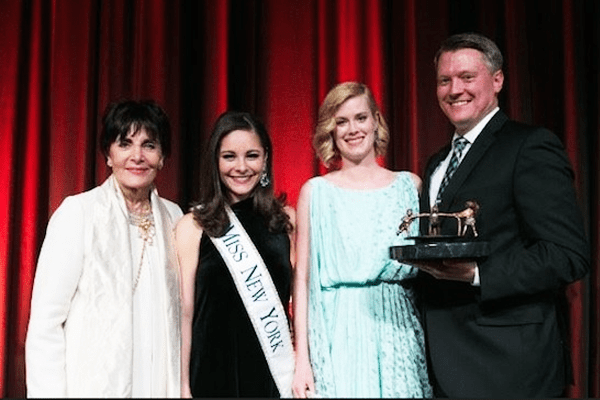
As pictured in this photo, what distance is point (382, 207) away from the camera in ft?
7.06

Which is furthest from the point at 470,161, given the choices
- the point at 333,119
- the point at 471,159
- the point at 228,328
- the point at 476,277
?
the point at 228,328

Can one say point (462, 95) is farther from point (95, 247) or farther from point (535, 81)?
point (535, 81)

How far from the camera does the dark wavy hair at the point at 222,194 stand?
2252mm

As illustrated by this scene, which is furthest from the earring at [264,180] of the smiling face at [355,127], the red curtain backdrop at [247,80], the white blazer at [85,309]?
the red curtain backdrop at [247,80]

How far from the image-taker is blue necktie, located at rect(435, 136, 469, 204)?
1989mm

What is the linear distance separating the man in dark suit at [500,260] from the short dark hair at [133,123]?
0.72 meters

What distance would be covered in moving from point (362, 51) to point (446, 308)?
57.4 inches

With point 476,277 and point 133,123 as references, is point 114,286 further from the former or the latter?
point 476,277

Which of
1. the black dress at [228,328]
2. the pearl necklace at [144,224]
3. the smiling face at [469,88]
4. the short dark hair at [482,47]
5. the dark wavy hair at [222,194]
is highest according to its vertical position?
the short dark hair at [482,47]

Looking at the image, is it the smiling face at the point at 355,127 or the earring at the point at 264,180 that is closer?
the smiling face at the point at 355,127

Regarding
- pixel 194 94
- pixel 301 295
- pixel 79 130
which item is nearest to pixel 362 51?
pixel 194 94

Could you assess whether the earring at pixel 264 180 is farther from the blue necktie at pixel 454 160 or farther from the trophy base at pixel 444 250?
the trophy base at pixel 444 250

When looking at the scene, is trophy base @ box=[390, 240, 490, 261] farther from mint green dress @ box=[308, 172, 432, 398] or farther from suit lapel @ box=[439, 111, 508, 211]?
mint green dress @ box=[308, 172, 432, 398]

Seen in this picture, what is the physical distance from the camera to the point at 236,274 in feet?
7.39
